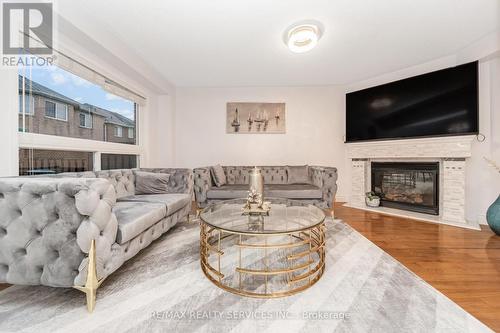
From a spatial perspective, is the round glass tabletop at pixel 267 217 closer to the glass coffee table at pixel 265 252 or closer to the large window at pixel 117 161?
the glass coffee table at pixel 265 252

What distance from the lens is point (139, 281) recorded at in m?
1.57

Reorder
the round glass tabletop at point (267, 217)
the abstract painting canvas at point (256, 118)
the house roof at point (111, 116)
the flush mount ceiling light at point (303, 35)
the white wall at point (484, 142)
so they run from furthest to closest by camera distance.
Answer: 1. the abstract painting canvas at point (256, 118)
2. the white wall at point (484, 142)
3. the house roof at point (111, 116)
4. the flush mount ceiling light at point (303, 35)
5. the round glass tabletop at point (267, 217)

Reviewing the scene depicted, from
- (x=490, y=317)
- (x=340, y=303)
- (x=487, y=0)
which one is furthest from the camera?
(x=487, y=0)

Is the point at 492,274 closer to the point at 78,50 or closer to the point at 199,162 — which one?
the point at 199,162

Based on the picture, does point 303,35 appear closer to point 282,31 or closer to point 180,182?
point 282,31

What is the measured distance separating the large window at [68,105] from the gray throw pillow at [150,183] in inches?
32.1

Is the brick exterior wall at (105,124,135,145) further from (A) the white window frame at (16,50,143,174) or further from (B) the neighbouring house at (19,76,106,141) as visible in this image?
(B) the neighbouring house at (19,76,106,141)

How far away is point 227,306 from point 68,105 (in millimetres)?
2788

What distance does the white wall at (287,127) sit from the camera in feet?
14.5

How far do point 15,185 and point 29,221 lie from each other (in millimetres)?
239

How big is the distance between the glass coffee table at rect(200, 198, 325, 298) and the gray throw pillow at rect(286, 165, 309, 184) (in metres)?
1.41

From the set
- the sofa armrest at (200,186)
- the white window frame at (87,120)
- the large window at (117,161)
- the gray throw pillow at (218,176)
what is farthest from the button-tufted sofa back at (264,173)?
the white window frame at (87,120)

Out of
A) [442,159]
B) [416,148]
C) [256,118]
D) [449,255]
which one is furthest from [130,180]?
[442,159]

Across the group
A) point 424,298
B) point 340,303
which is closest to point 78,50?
point 340,303
